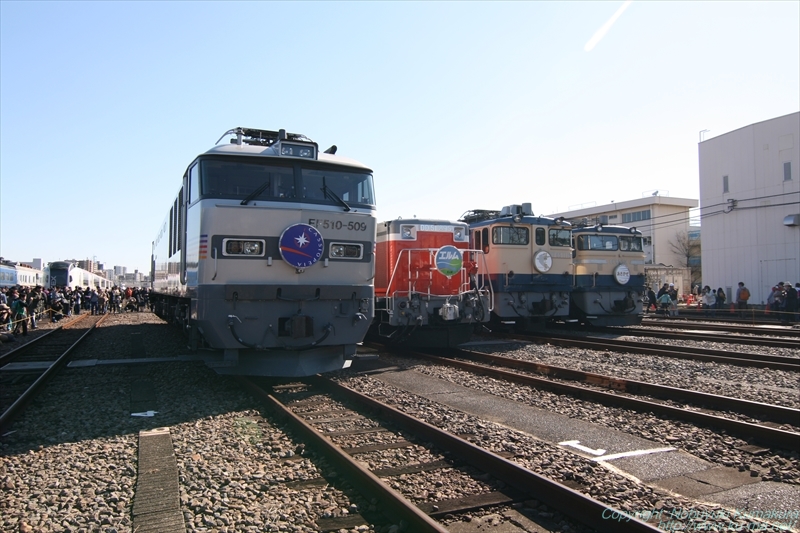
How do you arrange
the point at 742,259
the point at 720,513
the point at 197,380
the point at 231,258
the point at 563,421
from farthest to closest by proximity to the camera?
the point at 742,259 → the point at 197,380 → the point at 231,258 → the point at 563,421 → the point at 720,513

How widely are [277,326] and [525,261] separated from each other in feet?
31.9

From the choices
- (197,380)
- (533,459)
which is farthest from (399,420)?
(197,380)

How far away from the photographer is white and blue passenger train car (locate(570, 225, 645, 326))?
18531mm

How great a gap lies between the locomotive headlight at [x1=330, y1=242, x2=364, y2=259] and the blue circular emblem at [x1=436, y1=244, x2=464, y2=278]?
4444 millimetres

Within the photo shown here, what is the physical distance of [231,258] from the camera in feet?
25.8

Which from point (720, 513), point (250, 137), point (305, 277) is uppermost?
point (250, 137)

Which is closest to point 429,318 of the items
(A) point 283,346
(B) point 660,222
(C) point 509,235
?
(C) point 509,235

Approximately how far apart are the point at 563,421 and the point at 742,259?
3145 cm

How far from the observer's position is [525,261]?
1636cm

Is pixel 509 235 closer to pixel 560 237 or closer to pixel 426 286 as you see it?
pixel 560 237

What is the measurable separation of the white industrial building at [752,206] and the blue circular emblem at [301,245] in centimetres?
3013

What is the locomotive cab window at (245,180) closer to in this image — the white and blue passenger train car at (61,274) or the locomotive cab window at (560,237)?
the locomotive cab window at (560,237)

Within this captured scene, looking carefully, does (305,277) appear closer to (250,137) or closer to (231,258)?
(231,258)

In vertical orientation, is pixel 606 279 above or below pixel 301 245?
below
